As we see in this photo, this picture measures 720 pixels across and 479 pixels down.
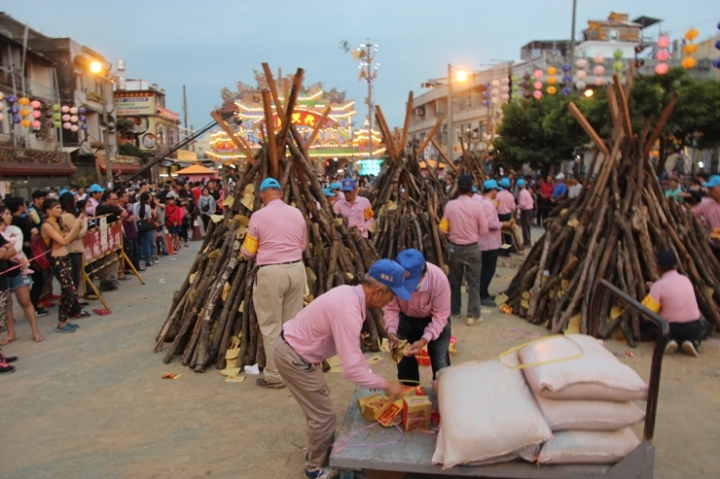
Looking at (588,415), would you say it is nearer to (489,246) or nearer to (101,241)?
(489,246)

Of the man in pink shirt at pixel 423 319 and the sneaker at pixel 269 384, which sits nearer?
the man in pink shirt at pixel 423 319

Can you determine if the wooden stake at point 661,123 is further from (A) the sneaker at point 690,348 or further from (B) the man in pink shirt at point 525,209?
(B) the man in pink shirt at point 525,209

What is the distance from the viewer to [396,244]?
348 inches

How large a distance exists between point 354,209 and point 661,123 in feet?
13.5

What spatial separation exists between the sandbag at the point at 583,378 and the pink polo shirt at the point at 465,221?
3.66 m

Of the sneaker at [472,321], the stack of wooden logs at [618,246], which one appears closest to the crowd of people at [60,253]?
the sneaker at [472,321]

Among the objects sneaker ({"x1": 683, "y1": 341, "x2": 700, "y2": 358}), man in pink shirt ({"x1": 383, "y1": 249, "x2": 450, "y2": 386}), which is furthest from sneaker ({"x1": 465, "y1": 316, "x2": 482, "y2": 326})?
man in pink shirt ({"x1": 383, "y1": 249, "x2": 450, "y2": 386})

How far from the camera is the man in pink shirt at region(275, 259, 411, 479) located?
10.1 ft

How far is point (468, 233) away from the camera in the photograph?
265 inches

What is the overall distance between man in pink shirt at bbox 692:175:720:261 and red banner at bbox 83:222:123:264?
28.1ft

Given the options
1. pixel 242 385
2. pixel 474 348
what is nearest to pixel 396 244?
pixel 474 348

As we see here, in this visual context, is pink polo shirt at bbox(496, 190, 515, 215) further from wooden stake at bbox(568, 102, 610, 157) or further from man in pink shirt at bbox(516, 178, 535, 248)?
wooden stake at bbox(568, 102, 610, 157)

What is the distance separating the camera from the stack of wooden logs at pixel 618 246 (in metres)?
6.19

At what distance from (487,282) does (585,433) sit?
4981mm
